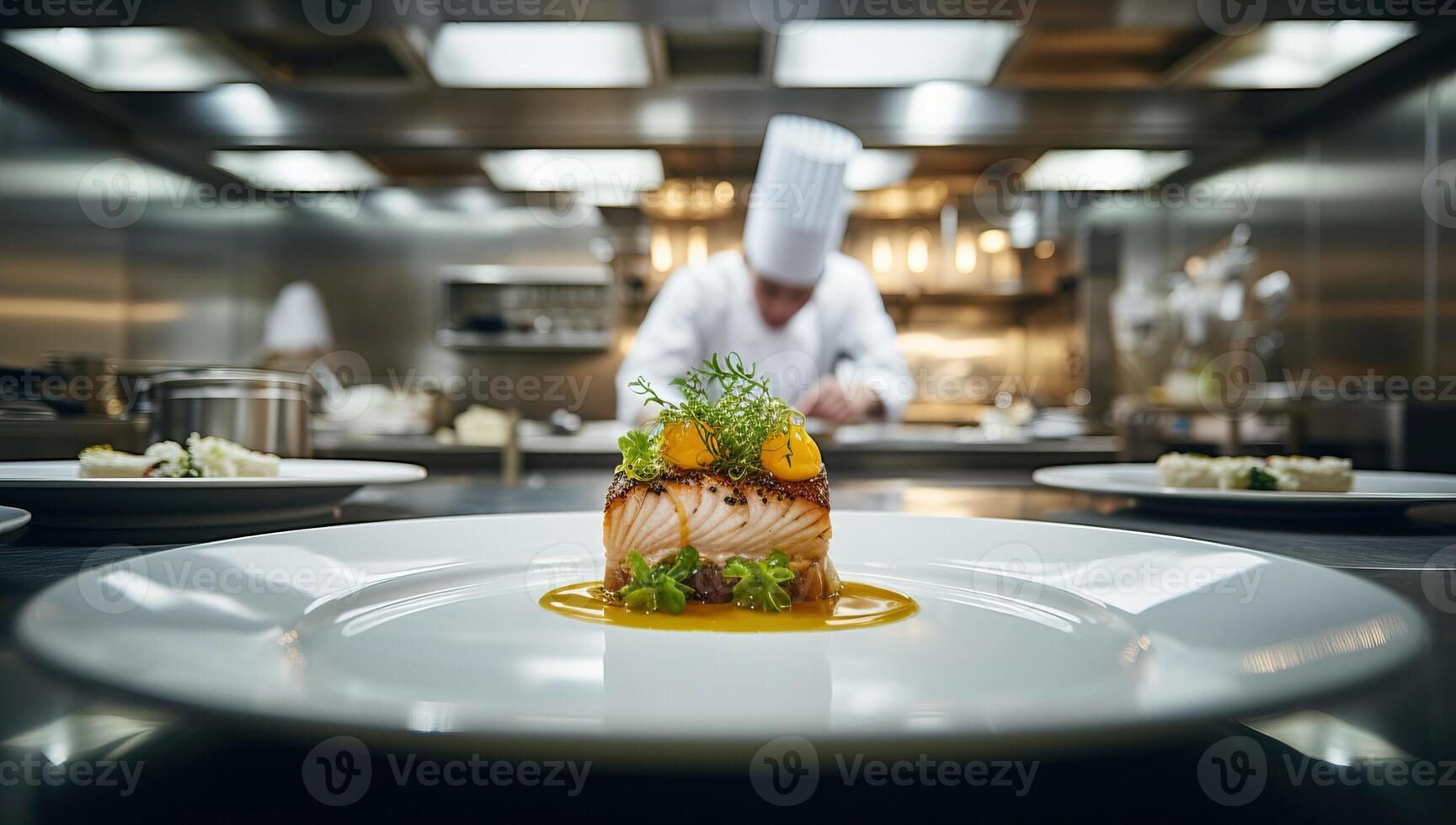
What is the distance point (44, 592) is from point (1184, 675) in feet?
2.34

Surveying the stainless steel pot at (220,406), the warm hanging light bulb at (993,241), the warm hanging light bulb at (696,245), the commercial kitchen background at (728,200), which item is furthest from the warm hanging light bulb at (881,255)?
the stainless steel pot at (220,406)

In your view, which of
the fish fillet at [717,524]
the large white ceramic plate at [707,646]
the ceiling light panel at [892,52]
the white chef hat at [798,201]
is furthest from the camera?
the ceiling light panel at [892,52]

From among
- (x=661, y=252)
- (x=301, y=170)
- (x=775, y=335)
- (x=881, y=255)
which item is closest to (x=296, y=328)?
(x=301, y=170)

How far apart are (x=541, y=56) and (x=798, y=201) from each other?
5.77ft

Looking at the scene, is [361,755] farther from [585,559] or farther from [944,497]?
[944,497]

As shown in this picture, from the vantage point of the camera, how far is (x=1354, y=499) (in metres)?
1.02

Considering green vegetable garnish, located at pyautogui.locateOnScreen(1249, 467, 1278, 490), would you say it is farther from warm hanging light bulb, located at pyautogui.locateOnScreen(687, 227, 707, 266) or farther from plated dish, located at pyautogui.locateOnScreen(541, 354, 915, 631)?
warm hanging light bulb, located at pyautogui.locateOnScreen(687, 227, 707, 266)

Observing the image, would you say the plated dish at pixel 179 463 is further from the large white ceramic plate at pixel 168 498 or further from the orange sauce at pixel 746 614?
the orange sauce at pixel 746 614

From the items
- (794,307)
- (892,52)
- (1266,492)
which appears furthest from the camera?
(794,307)

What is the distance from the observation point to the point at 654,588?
0.78 m

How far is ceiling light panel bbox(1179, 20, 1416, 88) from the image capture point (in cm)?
388

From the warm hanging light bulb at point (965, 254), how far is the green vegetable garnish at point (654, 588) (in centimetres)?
693

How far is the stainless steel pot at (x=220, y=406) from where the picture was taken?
1.46m

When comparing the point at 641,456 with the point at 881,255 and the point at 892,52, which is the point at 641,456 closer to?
the point at 892,52
